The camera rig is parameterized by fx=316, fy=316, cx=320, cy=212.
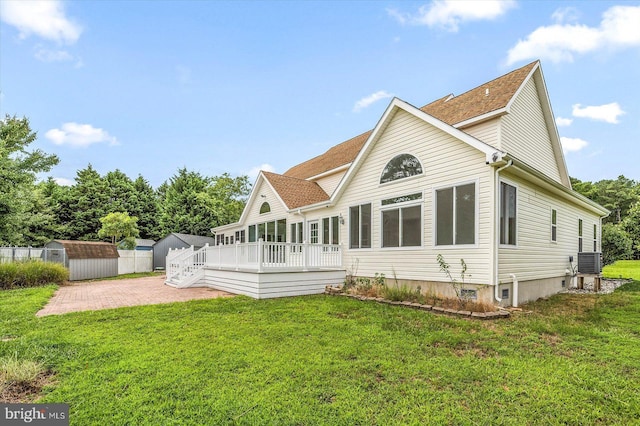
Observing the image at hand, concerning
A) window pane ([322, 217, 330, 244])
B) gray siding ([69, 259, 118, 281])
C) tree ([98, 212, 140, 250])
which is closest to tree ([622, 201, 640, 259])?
window pane ([322, 217, 330, 244])

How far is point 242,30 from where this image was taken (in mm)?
14352

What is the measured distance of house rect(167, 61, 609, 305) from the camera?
25.3 ft

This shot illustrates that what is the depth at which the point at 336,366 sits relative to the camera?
3.91 meters

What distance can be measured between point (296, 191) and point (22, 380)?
1188 cm

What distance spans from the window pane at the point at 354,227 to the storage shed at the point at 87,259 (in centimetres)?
1567

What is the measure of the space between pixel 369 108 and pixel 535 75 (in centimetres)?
1316

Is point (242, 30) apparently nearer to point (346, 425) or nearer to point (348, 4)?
point (348, 4)

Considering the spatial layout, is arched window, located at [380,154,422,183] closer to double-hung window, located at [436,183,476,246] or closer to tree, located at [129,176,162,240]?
double-hung window, located at [436,183,476,246]

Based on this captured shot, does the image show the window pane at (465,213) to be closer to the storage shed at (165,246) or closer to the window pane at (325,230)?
the window pane at (325,230)

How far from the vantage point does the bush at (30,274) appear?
40.3ft

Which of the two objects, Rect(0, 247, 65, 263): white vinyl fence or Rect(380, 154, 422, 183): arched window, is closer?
Rect(380, 154, 422, 183): arched window

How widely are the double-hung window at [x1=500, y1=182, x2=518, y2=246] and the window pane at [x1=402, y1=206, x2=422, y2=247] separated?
2.01 metres

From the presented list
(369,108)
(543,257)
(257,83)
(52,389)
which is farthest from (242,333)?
(369,108)

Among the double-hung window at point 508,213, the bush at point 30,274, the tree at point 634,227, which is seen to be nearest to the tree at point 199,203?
the bush at point 30,274
